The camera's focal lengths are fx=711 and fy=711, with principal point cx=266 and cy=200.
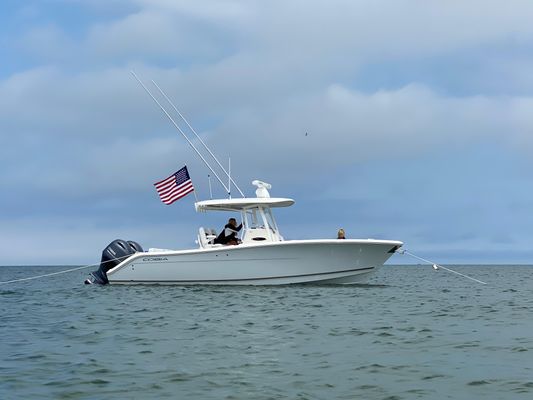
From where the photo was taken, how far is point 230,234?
25.8 m

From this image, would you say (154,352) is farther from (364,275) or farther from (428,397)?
(364,275)

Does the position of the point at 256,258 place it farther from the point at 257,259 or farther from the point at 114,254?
the point at 114,254

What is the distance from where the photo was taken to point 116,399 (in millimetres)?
8391

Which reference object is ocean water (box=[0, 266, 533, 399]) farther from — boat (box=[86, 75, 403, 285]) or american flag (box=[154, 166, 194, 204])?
american flag (box=[154, 166, 194, 204])

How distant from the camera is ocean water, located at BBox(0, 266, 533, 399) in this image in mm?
9016

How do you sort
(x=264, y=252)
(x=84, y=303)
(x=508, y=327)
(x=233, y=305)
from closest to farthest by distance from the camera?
(x=508, y=327)
(x=233, y=305)
(x=84, y=303)
(x=264, y=252)

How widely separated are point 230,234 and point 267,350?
13919 mm

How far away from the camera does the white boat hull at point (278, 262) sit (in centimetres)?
2361

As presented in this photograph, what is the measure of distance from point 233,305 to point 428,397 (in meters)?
10.9

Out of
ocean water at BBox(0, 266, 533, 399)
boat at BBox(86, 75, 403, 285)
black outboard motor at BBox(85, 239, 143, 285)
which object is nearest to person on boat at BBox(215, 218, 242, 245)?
boat at BBox(86, 75, 403, 285)

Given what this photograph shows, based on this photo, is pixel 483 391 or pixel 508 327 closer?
pixel 483 391

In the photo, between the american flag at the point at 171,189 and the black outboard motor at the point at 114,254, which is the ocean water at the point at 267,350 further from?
the black outboard motor at the point at 114,254

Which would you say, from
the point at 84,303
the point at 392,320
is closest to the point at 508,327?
the point at 392,320

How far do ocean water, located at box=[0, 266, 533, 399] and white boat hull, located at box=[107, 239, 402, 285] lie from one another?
3026mm
